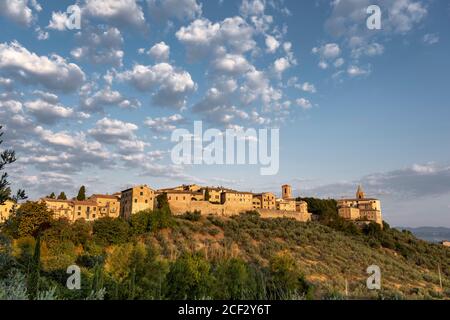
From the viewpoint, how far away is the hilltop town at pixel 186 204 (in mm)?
60875

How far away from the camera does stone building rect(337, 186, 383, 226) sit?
87.1 m

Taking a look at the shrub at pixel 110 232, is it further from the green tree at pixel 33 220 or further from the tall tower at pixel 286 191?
the tall tower at pixel 286 191

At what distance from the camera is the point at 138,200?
6028 centimetres

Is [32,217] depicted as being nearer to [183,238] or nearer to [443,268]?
[183,238]

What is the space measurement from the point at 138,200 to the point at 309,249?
1163 inches

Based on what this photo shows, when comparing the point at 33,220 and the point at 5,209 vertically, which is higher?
the point at 5,209

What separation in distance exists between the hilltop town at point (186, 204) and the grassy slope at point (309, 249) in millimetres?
5638

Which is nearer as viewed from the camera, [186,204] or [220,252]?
[220,252]

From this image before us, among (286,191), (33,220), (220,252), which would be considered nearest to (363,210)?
(286,191)

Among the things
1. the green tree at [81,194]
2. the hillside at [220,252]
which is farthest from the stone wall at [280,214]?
the green tree at [81,194]

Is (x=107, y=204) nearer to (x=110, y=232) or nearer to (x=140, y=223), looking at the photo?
(x=140, y=223)

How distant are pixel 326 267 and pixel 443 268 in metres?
28.9
